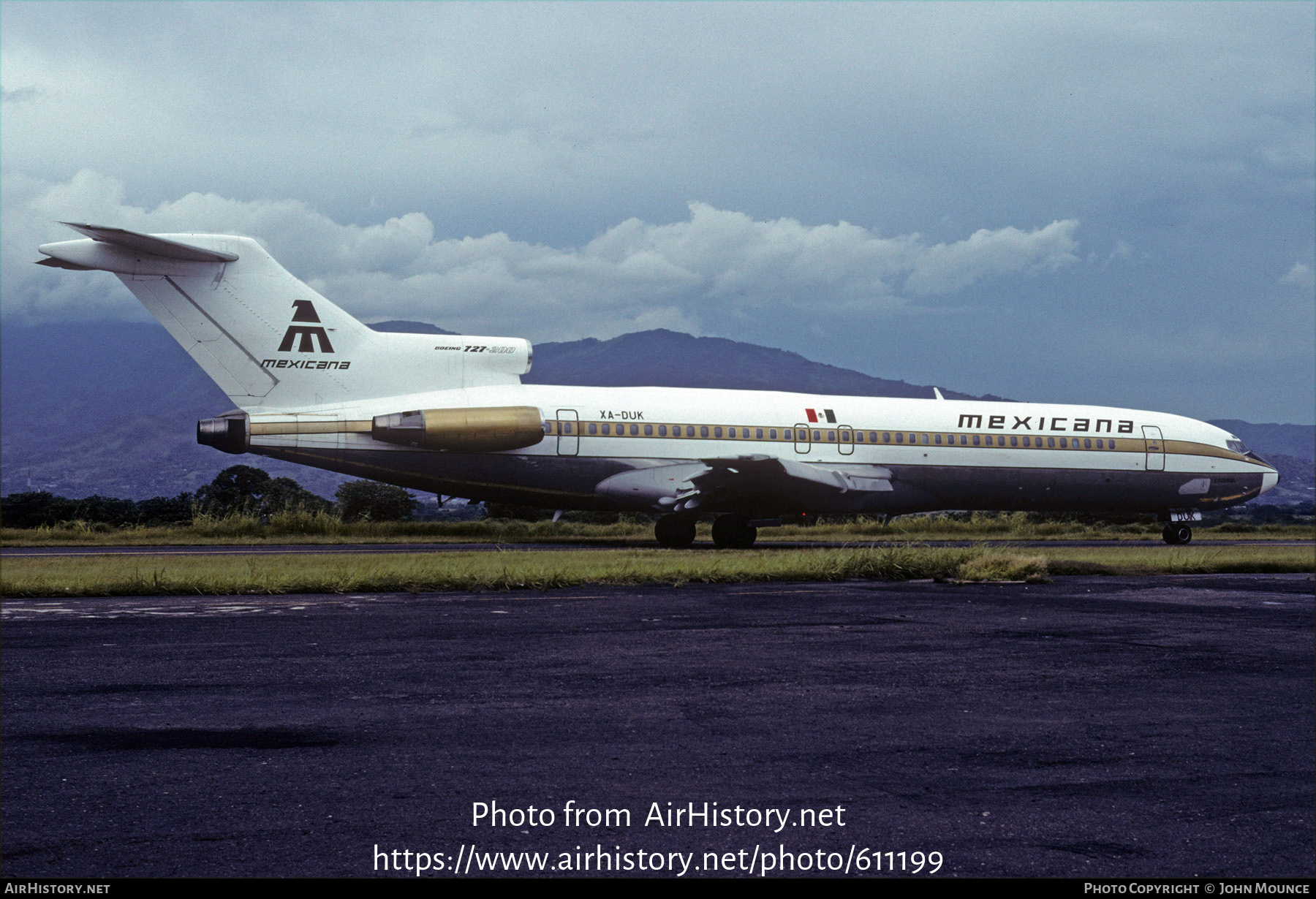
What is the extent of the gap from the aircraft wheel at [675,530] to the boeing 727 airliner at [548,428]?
0.13 ft

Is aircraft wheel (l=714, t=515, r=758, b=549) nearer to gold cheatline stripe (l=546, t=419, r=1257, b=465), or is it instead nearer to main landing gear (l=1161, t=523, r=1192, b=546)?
gold cheatline stripe (l=546, t=419, r=1257, b=465)

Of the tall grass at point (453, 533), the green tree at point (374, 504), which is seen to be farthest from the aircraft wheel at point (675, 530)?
the green tree at point (374, 504)

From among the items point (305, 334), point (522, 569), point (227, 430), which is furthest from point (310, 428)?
point (522, 569)

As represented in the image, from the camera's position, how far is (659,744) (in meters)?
6.23

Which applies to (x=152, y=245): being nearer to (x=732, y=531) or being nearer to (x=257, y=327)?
(x=257, y=327)

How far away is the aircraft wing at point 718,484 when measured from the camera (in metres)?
24.0

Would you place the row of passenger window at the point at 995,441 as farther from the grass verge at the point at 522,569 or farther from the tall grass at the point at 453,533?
the grass verge at the point at 522,569

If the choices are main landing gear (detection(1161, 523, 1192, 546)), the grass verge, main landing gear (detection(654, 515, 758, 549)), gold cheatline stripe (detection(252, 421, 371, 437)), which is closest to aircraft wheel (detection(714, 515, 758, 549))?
main landing gear (detection(654, 515, 758, 549))

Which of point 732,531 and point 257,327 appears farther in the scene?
point 732,531

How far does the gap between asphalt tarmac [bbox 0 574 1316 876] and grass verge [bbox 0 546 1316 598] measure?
3.14 m

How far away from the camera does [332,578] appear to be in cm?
1490

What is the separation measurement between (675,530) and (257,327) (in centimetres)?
1011

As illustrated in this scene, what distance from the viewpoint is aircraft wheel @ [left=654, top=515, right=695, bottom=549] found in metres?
24.9
